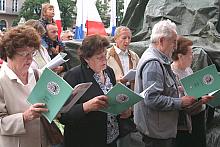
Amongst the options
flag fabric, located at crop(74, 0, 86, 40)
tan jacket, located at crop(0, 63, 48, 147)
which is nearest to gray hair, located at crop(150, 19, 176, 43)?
tan jacket, located at crop(0, 63, 48, 147)

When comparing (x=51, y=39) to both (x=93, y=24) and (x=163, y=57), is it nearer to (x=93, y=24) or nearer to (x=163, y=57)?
(x=93, y=24)

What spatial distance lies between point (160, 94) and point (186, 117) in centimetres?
57

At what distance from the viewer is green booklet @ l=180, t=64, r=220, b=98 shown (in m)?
3.46

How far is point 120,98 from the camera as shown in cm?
304

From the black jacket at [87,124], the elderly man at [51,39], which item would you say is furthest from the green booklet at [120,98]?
the elderly man at [51,39]

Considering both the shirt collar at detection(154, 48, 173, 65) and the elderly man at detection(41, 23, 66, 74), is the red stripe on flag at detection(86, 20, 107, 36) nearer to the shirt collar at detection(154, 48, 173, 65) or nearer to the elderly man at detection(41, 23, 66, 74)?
the elderly man at detection(41, 23, 66, 74)

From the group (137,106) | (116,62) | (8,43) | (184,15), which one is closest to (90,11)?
(184,15)

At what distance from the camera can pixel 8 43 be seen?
9.78 ft

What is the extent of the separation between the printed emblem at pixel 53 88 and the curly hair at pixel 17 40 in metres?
0.47

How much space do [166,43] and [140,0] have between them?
4858 mm

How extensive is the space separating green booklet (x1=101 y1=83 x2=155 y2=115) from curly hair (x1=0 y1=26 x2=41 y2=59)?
663 mm

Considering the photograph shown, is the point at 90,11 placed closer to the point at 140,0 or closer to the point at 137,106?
the point at 140,0

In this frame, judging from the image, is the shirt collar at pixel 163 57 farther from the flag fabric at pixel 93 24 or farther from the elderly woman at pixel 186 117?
the flag fabric at pixel 93 24

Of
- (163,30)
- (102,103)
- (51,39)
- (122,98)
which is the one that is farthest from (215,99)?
(51,39)
